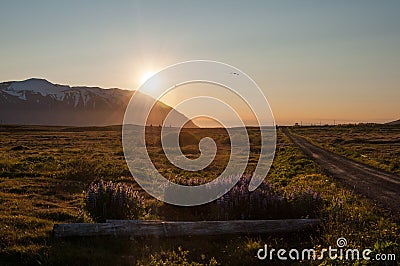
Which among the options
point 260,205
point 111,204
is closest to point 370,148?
point 260,205

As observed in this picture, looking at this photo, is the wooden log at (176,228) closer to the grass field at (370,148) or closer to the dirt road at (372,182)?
the dirt road at (372,182)

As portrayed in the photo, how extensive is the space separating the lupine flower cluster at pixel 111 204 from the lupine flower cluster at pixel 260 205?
64.4 inches

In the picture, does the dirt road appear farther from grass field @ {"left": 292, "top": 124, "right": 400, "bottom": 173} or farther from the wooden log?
the wooden log

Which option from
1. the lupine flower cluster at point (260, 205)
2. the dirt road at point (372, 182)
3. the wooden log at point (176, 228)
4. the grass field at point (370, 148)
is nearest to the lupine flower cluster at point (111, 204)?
the wooden log at point (176, 228)

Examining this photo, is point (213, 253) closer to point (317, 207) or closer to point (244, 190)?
point (244, 190)

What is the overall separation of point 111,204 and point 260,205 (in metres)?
4.47

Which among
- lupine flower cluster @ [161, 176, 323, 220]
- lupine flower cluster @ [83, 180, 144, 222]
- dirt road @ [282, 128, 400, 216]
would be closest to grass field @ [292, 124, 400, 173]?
dirt road @ [282, 128, 400, 216]

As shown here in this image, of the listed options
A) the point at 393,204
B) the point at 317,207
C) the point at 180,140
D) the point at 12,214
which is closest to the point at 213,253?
the point at 317,207

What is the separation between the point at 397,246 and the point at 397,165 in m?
22.4

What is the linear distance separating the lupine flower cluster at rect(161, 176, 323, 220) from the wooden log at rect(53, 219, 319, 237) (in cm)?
107

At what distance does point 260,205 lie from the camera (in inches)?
466

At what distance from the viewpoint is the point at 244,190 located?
1223 centimetres

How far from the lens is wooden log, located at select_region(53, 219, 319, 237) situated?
9766mm

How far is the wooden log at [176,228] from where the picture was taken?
9.77 meters
